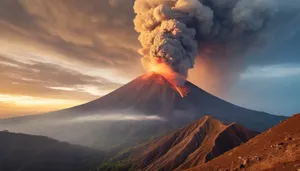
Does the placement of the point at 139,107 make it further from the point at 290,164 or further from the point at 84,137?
the point at 290,164

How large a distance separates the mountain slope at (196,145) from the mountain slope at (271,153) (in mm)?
26444

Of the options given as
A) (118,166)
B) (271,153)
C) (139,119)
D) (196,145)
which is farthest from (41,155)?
(271,153)

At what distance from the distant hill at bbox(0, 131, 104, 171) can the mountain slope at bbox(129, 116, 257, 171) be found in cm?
3340

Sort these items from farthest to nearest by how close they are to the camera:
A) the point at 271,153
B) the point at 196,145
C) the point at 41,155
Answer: the point at 41,155
the point at 196,145
the point at 271,153

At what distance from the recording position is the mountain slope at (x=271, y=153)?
22.9 metres

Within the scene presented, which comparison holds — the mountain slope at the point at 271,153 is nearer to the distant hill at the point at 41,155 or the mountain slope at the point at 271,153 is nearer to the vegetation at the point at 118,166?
the vegetation at the point at 118,166

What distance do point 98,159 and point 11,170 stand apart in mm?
31138

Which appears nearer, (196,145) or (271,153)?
(271,153)

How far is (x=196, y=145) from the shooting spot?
245ft

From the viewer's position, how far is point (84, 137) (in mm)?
166500

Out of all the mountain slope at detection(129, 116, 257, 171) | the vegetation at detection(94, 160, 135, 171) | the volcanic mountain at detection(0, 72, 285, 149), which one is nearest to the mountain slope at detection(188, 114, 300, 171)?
the mountain slope at detection(129, 116, 257, 171)

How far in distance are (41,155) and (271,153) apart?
106412 millimetres

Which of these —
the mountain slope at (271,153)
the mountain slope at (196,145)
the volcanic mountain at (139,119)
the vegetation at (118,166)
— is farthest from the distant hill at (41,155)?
the mountain slope at (271,153)

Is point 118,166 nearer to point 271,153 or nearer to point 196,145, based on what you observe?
point 196,145
